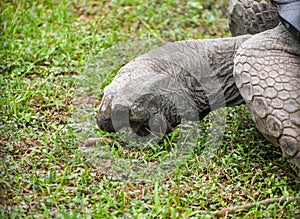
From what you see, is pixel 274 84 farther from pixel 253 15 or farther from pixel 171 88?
pixel 253 15

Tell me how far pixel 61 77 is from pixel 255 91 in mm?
1541

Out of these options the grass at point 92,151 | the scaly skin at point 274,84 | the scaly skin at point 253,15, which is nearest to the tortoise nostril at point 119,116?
the grass at point 92,151

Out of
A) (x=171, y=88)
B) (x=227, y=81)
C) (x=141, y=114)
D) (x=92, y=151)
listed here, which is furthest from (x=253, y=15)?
(x=92, y=151)

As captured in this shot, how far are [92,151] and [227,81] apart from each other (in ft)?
2.89

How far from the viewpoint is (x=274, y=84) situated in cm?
288

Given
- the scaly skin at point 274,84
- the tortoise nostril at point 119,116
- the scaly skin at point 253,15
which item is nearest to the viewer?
the scaly skin at point 274,84

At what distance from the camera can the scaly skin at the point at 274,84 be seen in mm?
2773

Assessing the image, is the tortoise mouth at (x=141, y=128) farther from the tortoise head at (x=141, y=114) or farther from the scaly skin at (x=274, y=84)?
the scaly skin at (x=274, y=84)

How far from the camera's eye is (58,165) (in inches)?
122

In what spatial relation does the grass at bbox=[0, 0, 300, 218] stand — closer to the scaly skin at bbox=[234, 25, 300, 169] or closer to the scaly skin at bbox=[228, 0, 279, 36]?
the scaly skin at bbox=[234, 25, 300, 169]

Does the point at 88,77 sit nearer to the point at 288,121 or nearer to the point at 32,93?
the point at 32,93

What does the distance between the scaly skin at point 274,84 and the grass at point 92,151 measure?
302 mm

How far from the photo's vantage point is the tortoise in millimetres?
2824

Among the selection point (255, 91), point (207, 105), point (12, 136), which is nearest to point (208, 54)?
point (207, 105)
